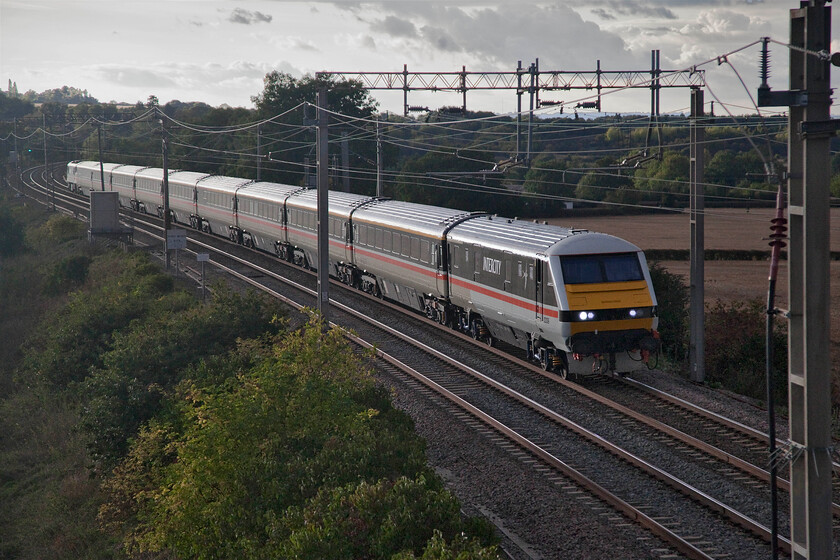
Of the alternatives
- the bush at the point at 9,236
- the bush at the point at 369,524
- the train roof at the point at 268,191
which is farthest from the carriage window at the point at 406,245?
the bush at the point at 9,236

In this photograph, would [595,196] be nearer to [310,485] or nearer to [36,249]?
[36,249]

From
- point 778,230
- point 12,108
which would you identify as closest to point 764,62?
point 778,230

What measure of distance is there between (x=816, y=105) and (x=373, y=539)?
20.7 feet

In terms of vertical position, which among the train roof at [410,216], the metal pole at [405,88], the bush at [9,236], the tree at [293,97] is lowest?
the bush at [9,236]

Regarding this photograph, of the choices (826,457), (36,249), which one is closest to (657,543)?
(826,457)

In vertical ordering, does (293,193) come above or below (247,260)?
above

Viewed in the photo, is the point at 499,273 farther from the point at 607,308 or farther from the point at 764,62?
the point at 764,62

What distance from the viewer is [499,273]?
22.4 meters

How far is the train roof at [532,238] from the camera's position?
19844mm

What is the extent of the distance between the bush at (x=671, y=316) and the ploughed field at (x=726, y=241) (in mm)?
5559

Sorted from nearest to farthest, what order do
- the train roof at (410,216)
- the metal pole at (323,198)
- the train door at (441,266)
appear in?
the metal pole at (323,198), the train door at (441,266), the train roof at (410,216)

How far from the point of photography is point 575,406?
18516mm

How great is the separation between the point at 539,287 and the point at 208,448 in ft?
30.5

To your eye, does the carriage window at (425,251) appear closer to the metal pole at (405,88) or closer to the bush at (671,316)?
the bush at (671,316)
